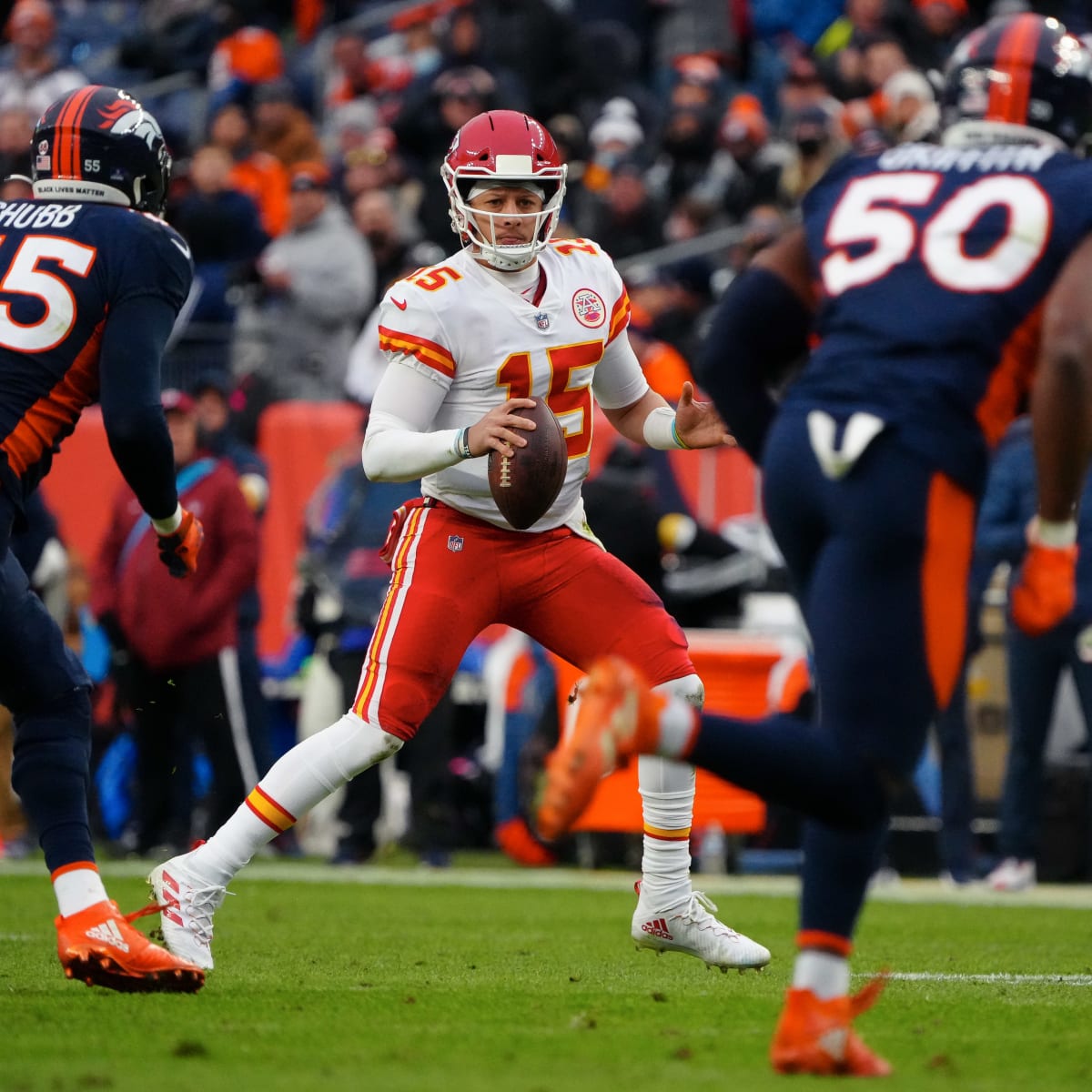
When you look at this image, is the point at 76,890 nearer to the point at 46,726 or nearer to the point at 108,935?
the point at 108,935

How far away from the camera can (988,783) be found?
1005cm

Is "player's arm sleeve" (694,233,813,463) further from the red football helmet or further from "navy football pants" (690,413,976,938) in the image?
the red football helmet

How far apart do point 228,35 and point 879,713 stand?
14760 mm

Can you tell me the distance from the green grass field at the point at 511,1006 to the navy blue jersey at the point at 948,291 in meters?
1.20

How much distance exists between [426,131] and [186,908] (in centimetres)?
1062

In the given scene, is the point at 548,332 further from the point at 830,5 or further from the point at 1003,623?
the point at 830,5

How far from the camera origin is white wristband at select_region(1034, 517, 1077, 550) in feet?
12.3

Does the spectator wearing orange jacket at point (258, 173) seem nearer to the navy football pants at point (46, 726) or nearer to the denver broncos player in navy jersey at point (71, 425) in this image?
the denver broncos player in navy jersey at point (71, 425)

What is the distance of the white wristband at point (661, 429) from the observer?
5609 mm

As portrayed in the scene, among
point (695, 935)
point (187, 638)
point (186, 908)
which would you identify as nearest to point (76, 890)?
point (186, 908)

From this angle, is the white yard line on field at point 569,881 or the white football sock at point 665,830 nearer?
the white football sock at point 665,830

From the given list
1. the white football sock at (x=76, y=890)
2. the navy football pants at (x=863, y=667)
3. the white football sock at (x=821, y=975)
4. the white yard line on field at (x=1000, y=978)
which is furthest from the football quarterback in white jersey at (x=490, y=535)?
the white football sock at (x=821, y=975)

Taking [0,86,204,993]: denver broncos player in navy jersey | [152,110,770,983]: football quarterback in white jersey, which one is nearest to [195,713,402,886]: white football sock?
[152,110,770,983]: football quarterback in white jersey

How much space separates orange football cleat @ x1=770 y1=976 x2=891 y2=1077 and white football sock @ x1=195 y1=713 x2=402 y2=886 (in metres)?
1.60
